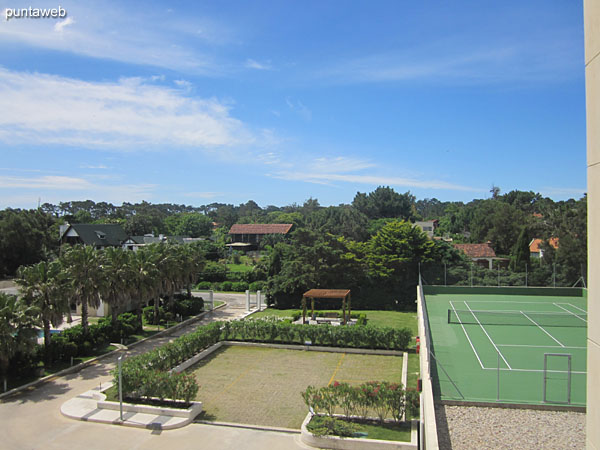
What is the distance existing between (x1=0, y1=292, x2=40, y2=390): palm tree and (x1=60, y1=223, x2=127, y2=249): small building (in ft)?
125

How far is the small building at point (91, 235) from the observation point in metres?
58.2

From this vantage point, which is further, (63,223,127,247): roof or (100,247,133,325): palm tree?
(63,223,127,247): roof

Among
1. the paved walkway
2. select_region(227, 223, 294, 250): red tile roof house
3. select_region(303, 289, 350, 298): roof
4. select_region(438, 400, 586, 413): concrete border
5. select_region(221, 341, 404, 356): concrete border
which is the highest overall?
select_region(227, 223, 294, 250): red tile roof house

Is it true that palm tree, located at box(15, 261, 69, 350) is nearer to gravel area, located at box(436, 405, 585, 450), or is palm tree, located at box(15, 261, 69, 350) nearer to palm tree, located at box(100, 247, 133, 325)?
palm tree, located at box(100, 247, 133, 325)

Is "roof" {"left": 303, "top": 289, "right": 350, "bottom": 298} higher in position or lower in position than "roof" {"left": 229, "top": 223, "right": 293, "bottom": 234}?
lower

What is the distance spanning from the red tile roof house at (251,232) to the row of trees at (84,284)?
48533 millimetres

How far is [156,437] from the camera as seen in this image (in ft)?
50.8

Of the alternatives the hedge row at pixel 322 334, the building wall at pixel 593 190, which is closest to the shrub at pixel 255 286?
the hedge row at pixel 322 334

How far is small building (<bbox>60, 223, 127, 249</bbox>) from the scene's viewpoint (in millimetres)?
58188

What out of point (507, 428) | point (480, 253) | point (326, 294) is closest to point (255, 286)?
point (326, 294)

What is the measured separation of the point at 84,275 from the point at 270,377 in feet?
37.8

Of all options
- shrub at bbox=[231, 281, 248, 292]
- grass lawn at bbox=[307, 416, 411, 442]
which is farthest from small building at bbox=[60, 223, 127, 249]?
grass lawn at bbox=[307, 416, 411, 442]

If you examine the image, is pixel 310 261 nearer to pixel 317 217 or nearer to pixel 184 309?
pixel 184 309

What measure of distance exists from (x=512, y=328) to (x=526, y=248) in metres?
23.6
